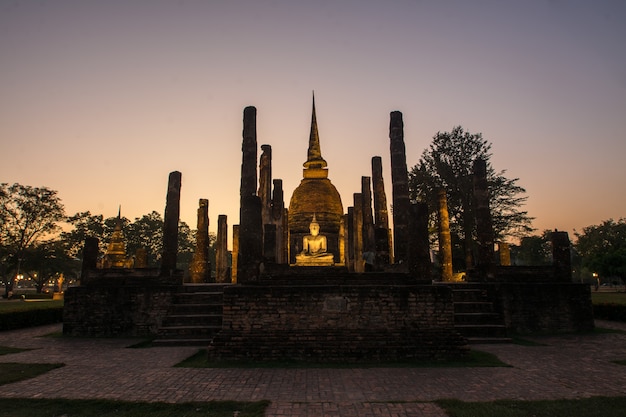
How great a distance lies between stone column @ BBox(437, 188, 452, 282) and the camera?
20.5 meters

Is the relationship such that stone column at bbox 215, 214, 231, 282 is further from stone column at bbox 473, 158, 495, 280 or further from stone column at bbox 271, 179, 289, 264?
stone column at bbox 473, 158, 495, 280

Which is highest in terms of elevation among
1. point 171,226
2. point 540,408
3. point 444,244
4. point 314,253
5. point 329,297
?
point 171,226

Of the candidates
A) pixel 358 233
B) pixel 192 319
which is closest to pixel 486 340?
pixel 192 319

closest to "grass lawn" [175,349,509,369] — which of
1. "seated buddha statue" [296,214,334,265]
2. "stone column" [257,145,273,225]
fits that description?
"seated buddha statue" [296,214,334,265]

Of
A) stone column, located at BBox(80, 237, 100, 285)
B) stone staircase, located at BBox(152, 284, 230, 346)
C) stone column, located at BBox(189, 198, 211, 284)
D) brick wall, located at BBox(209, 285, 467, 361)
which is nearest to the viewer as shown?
brick wall, located at BBox(209, 285, 467, 361)

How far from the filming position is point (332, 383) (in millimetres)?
6734

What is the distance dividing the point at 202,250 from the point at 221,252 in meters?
2.73

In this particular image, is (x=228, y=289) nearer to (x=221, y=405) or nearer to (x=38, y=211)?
(x=221, y=405)

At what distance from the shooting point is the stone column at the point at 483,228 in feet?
46.6

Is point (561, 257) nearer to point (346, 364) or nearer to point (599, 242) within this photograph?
point (346, 364)

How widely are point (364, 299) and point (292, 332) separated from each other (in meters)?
1.79

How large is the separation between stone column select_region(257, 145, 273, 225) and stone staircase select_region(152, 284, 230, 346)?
703 cm

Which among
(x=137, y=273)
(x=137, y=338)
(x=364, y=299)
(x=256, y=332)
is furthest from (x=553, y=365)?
(x=137, y=273)

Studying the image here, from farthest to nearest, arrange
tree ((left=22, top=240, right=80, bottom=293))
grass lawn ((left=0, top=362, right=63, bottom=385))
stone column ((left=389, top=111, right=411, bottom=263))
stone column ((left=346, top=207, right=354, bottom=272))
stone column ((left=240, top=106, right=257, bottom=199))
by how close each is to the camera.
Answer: tree ((left=22, top=240, right=80, bottom=293)), stone column ((left=346, top=207, right=354, bottom=272)), stone column ((left=389, top=111, right=411, bottom=263)), stone column ((left=240, top=106, right=257, bottom=199)), grass lawn ((left=0, top=362, right=63, bottom=385))
